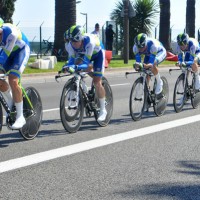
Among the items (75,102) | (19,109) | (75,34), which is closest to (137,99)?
(75,102)

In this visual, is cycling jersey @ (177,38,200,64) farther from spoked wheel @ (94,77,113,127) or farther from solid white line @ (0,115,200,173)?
spoked wheel @ (94,77,113,127)

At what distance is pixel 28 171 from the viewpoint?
5.85m

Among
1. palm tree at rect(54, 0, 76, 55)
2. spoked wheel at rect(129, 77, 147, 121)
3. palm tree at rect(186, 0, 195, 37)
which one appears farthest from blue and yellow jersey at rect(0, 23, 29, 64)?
palm tree at rect(186, 0, 195, 37)

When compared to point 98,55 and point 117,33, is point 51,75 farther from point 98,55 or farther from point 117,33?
point 117,33

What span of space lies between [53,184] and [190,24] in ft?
100

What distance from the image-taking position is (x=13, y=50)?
739 centimetres

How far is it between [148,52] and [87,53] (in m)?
2.00

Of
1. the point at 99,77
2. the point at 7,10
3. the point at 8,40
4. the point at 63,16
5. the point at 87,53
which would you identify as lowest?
the point at 99,77

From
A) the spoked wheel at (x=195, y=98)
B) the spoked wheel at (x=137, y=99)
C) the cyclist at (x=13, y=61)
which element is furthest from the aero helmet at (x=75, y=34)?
the spoked wheel at (x=195, y=98)

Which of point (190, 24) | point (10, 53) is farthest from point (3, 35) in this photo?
point (190, 24)

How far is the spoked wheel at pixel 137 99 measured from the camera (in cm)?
956

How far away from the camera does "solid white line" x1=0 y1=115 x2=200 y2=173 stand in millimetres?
6206

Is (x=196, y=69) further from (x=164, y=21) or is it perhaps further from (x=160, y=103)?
(x=164, y=21)

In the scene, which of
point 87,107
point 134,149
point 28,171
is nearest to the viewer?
point 28,171
